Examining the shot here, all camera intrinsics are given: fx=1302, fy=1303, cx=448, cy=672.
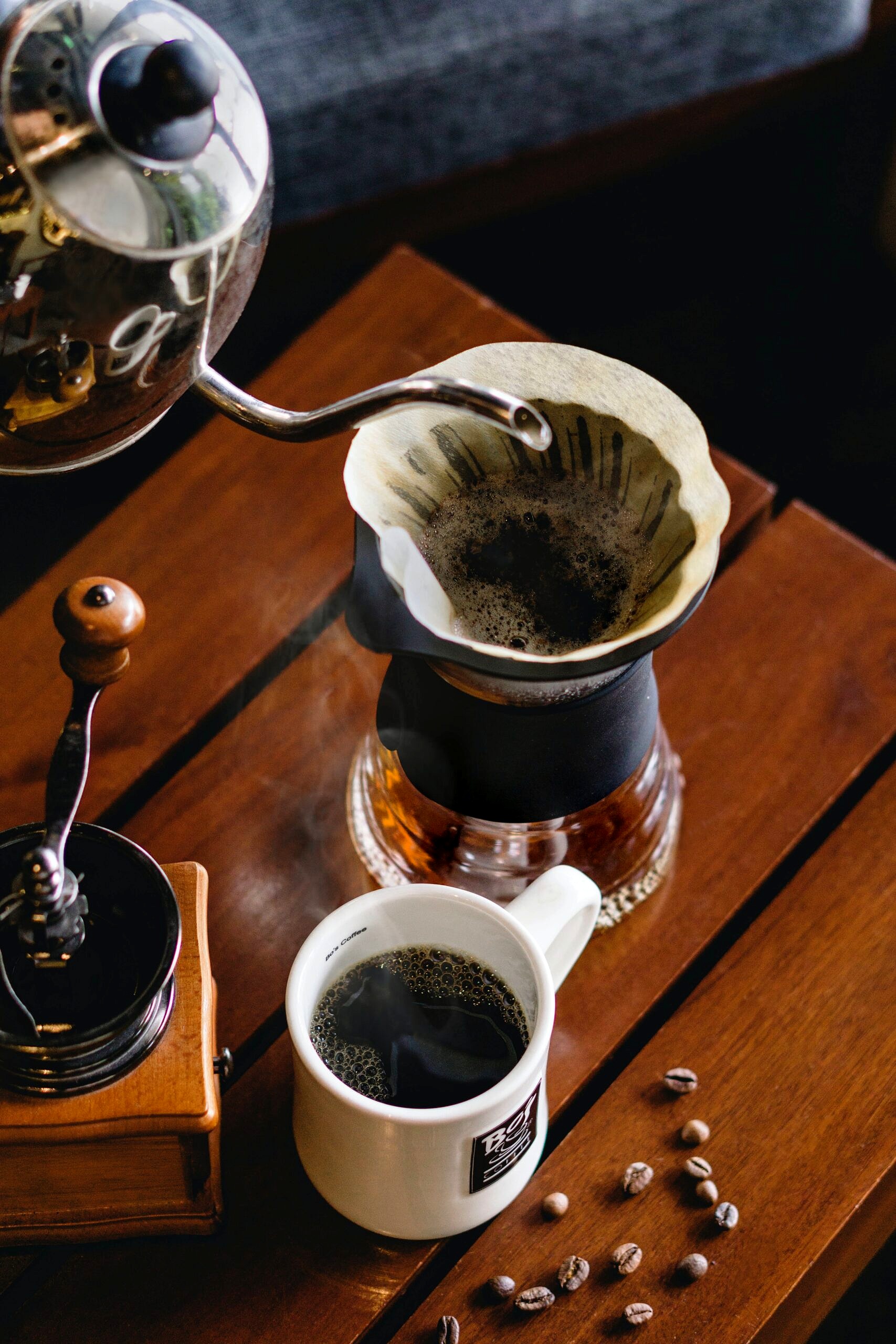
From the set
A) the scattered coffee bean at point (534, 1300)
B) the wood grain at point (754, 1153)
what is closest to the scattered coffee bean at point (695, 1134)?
the wood grain at point (754, 1153)

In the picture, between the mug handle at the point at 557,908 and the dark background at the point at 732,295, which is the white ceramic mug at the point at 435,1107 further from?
the dark background at the point at 732,295

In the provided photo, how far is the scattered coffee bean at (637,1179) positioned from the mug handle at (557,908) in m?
0.12

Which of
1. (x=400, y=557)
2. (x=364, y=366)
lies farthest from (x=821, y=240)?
(x=400, y=557)

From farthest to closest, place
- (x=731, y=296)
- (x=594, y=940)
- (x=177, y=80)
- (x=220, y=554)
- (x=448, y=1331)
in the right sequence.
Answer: (x=731, y=296) < (x=220, y=554) < (x=594, y=940) < (x=448, y=1331) < (x=177, y=80)

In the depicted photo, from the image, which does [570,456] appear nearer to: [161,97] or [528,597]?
[528,597]

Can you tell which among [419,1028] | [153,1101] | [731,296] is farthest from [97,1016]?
[731,296]

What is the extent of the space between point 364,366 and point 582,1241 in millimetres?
633

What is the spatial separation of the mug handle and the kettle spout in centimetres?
22

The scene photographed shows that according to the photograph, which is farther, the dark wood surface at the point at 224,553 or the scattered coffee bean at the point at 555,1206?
the dark wood surface at the point at 224,553

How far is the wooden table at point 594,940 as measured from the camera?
665 mm

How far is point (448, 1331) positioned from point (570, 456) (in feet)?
1.51

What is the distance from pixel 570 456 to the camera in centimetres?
73

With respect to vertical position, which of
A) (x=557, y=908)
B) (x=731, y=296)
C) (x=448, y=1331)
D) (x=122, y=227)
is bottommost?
(x=731, y=296)

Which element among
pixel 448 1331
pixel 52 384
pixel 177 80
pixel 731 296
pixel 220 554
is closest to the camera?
pixel 177 80
